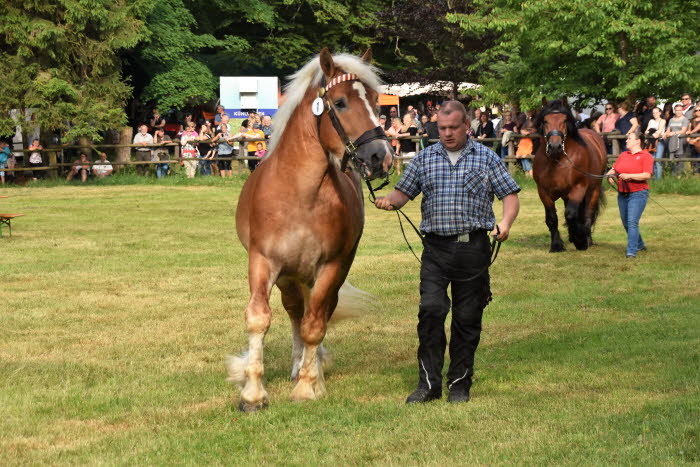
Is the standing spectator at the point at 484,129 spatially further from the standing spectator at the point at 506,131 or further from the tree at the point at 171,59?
the tree at the point at 171,59

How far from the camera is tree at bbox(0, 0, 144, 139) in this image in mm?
32969

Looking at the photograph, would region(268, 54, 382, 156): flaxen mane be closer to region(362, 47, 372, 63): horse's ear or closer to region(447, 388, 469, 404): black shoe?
region(362, 47, 372, 63): horse's ear

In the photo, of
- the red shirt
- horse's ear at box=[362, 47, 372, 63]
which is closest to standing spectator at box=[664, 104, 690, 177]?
the red shirt

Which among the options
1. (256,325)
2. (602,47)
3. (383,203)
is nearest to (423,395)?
(256,325)

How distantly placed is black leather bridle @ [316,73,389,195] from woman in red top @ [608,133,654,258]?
8206 millimetres

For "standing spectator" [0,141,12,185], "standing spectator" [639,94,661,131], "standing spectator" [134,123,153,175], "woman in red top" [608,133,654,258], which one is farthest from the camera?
"standing spectator" [134,123,153,175]

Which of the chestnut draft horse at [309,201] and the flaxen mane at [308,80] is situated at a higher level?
the flaxen mane at [308,80]

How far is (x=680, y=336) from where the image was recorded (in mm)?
8859

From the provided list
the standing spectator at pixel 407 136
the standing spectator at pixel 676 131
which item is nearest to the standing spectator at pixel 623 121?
the standing spectator at pixel 676 131

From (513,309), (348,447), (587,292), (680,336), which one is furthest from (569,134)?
(348,447)

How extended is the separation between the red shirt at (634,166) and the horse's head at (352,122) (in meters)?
8.23

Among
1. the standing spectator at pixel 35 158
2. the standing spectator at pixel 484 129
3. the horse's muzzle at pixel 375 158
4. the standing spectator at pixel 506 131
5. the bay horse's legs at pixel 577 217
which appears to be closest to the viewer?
the horse's muzzle at pixel 375 158

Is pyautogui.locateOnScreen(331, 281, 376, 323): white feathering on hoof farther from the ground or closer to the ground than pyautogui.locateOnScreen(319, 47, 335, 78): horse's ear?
closer to the ground

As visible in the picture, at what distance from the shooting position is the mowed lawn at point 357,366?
19.1 feet
